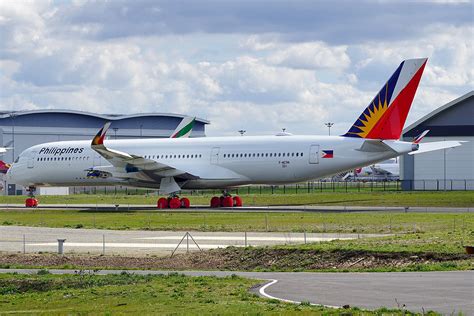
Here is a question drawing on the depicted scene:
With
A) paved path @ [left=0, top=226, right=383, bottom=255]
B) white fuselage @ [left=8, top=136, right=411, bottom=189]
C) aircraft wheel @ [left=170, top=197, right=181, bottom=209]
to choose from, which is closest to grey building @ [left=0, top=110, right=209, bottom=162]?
white fuselage @ [left=8, top=136, right=411, bottom=189]

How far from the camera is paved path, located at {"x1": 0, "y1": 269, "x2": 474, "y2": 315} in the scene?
2053cm

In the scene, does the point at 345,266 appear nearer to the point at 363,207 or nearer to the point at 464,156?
the point at 363,207

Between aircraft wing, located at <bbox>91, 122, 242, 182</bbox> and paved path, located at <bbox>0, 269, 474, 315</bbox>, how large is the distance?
3759cm

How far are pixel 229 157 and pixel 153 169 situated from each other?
521cm

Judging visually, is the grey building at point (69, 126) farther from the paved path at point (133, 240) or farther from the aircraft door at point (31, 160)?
the paved path at point (133, 240)

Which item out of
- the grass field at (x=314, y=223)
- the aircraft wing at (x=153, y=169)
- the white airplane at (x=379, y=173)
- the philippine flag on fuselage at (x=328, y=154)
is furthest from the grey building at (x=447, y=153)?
the white airplane at (x=379, y=173)

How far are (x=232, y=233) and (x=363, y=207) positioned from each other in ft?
72.9

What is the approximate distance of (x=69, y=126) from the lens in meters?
142

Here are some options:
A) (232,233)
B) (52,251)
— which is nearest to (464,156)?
(232,233)

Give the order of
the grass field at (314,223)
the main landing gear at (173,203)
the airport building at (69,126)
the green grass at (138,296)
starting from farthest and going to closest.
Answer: the airport building at (69,126) → the main landing gear at (173,203) → the grass field at (314,223) → the green grass at (138,296)

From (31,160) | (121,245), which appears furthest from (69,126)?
(121,245)

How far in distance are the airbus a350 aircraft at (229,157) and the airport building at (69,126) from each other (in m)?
57.2

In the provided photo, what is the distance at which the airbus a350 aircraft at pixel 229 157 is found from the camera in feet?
201

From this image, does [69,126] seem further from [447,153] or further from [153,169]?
[153,169]
